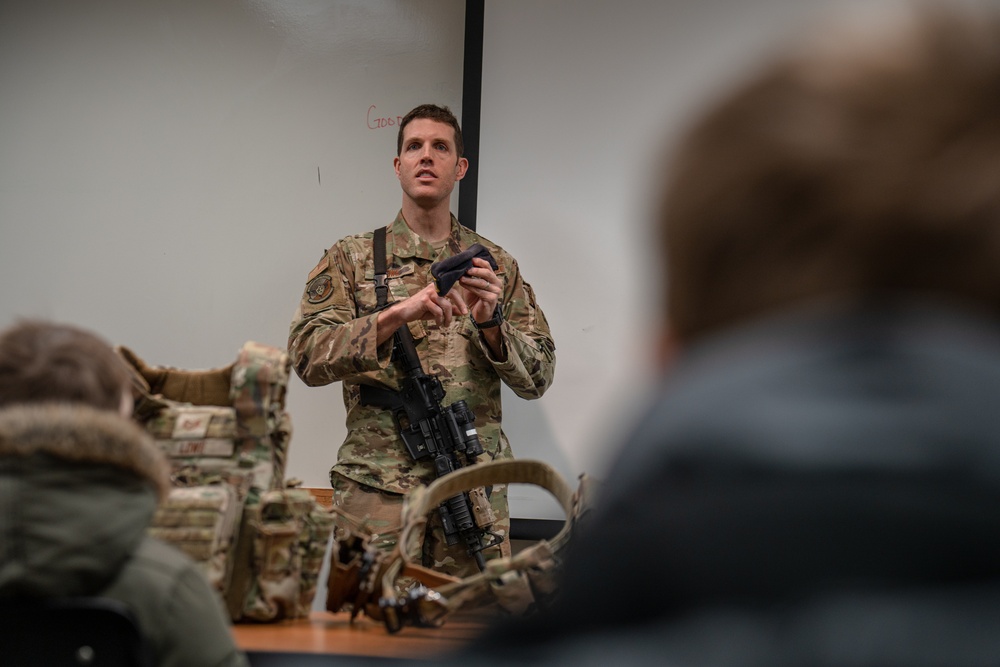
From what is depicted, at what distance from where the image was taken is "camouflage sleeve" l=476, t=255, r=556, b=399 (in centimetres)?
273

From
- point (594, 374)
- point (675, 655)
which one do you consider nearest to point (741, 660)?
point (675, 655)

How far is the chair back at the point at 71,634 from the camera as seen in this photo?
934 mm

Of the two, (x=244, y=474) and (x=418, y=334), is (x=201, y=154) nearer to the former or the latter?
(x=418, y=334)

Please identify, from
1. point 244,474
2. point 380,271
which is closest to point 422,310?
point 380,271

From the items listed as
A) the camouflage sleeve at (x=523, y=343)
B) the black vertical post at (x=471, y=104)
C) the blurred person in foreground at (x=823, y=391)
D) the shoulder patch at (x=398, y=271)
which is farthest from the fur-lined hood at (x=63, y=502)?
the black vertical post at (x=471, y=104)

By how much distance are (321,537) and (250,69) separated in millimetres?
2533

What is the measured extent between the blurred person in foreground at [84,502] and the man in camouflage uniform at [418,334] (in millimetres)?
1481

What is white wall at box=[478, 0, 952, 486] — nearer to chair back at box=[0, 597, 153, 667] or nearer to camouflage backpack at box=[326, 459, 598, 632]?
camouflage backpack at box=[326, 459, 598, 632]

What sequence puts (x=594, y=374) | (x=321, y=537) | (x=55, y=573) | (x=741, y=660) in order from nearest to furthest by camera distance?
(x=741, y=660)
(x=55, y=573)
(x=321, y=537)
(x=594, y=374)

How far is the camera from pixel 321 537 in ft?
5.13

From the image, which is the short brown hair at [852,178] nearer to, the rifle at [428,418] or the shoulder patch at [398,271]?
the rifle at [428,418]

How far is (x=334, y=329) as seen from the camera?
2.62m

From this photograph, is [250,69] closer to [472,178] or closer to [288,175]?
[288,175]

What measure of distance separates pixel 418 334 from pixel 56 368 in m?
1.74
